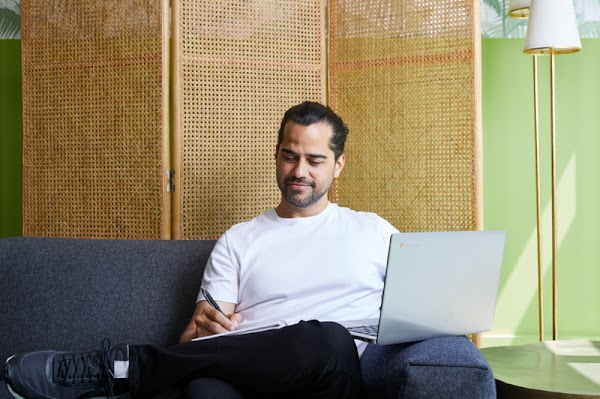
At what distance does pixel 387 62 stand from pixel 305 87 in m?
0.36

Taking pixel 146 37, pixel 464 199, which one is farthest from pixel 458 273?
pixel 146 37

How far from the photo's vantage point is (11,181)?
459 centimetres

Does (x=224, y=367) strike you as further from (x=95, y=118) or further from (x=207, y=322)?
(x=95, y=118)

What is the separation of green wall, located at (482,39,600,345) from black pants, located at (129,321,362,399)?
8.00ft

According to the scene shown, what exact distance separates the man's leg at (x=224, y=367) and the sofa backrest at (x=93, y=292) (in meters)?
0.35

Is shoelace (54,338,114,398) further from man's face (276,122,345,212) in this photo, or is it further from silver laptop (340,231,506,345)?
man's face (276,122,345,212)

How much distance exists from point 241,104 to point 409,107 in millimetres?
701

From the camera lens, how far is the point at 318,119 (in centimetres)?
273

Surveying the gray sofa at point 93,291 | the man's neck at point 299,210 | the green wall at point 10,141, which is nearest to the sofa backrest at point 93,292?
the gray sofa at point 93,291

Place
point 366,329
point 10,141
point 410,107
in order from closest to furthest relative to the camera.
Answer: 1. point 366,329
2. point 410,107
3. point 10,141

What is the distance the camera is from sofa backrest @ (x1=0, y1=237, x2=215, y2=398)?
8.29 feet

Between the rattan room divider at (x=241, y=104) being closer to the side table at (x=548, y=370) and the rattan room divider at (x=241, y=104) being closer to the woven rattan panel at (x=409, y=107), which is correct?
the woven rattan panel at (x=409, y=107)

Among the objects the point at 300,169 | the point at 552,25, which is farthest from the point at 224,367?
the point at 552,25

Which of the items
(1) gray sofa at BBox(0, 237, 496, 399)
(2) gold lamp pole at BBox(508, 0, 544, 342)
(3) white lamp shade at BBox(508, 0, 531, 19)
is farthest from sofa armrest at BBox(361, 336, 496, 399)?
(3) white lamp shade at BBox(508, 0, 531, 19)
